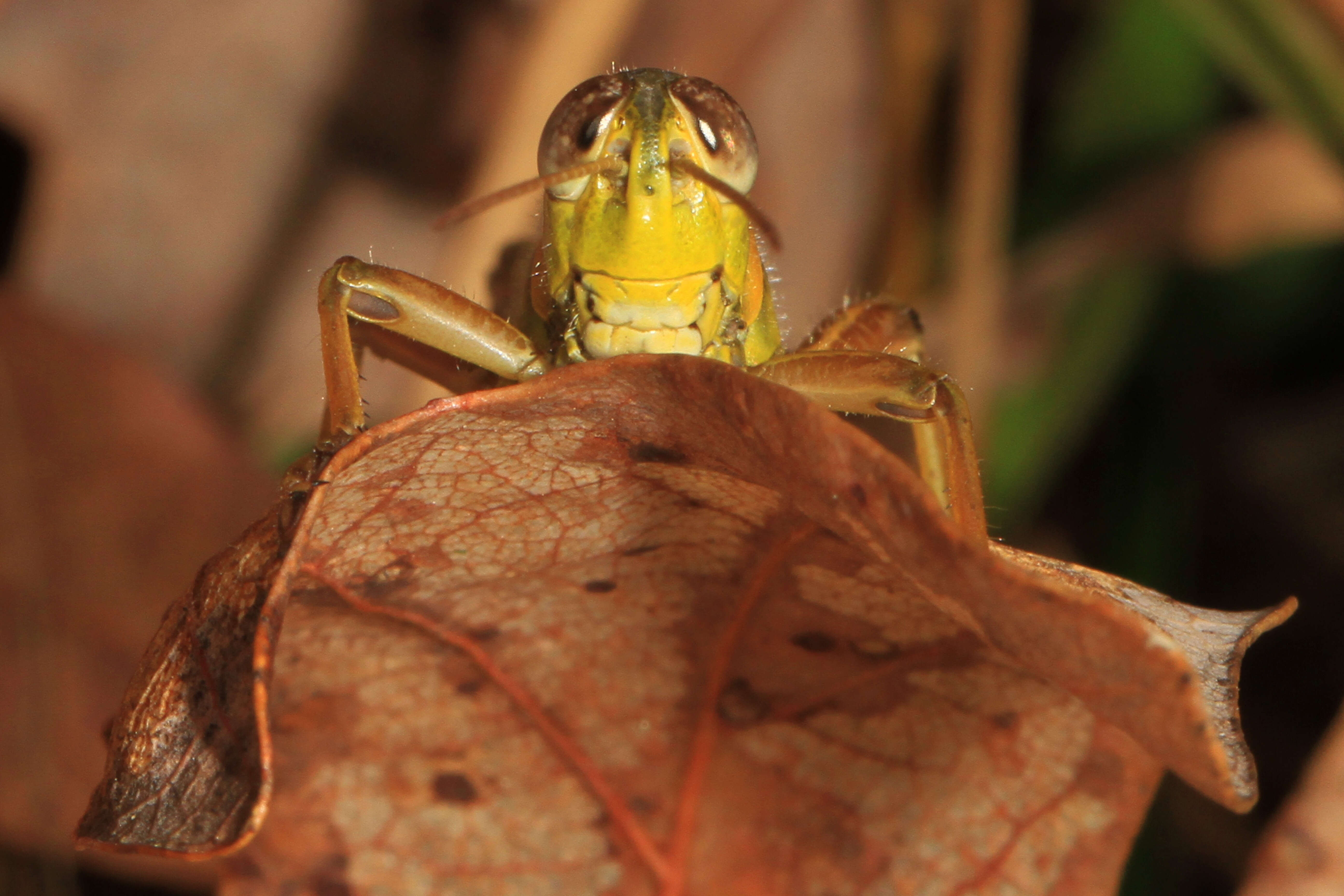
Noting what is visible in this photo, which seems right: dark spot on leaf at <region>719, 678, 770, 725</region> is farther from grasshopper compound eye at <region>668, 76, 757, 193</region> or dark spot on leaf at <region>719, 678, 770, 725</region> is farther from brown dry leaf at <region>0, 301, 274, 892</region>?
brown dry leaf at <region>0, 301, 274, 892</region>

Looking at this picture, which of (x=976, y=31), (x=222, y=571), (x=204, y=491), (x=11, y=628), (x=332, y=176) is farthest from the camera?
(x=332, y=176)

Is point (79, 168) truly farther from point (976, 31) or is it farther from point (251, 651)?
point (251, 651)

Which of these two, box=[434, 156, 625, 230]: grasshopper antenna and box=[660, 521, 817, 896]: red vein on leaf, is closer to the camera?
box=[660, 521, 817, 896]: red vein on leaf

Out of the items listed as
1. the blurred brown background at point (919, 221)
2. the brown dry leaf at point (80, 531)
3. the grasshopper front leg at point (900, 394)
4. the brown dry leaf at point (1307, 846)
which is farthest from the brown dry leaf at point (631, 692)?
the blurred brown background at point (919, 221)

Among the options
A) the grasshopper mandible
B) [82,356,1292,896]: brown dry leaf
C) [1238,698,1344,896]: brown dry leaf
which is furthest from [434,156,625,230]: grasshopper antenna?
[1238,698,1344,896]: brown dry leaf

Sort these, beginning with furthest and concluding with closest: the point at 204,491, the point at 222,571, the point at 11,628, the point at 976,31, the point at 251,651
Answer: the point at 976,31 < the point at 204,491 < the point at 11,628 < the point at 222,571 < the point at 251,651

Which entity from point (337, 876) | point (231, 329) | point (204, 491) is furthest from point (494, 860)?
point (231, 329)

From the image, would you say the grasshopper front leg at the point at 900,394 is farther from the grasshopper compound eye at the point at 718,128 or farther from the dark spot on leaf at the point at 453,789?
the dark spot on leaf at the point at 453,789

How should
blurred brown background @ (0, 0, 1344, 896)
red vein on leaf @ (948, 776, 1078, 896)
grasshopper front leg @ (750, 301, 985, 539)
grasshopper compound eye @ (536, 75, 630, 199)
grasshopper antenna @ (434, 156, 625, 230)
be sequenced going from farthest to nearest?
blurred brown background @ (0, 0, 1344, 896) < grasshopper compound eye @ (536, 75, 630, 199) < grasshopper antenna @ (434, 156, 625, 230) < grasshopper front leg @ (750, 301, 985, 539) < red vein on leaf @ (948, 776, 1078, 896)
